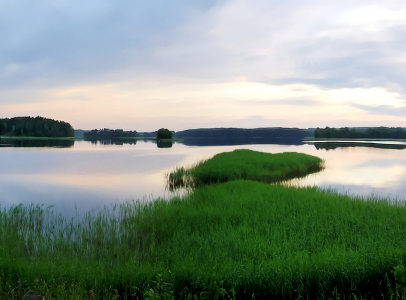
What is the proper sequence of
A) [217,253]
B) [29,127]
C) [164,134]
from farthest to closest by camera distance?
[164,134], [29,127], [217,253]

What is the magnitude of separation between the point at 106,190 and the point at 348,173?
85.8 feet

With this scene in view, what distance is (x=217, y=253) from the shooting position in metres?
7.81

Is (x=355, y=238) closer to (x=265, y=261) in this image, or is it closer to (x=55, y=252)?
→ (x=265, y=261)

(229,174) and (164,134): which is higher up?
(164,134)

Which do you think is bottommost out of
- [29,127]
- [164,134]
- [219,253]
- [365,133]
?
[219,253]

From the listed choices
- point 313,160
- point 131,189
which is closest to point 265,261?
point 131,189

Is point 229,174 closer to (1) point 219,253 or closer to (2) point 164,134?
(1) point 219,253

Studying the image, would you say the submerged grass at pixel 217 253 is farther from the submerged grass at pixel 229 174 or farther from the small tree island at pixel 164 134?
the small tree island at pixel 164 134

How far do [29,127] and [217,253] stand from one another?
176 meters

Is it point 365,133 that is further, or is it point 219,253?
point 365,133

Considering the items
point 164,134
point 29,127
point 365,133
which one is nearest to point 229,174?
point 164,134

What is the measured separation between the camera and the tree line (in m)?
154

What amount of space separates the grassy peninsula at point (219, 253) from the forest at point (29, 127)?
16472 cm

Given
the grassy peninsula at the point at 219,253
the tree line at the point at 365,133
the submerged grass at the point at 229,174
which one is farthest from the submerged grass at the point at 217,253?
the tree line at the point at 365,133
